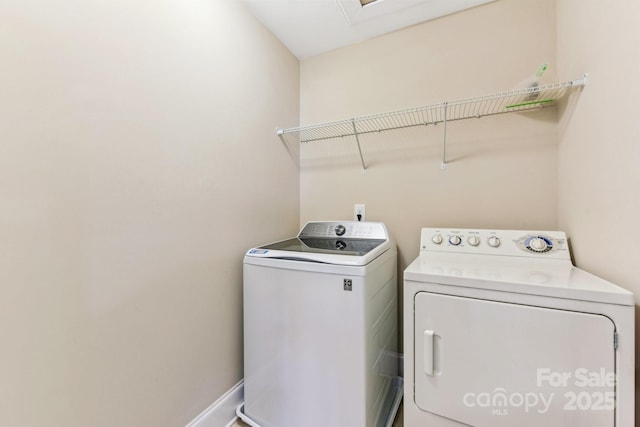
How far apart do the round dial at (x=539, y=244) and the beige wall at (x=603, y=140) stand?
10 centimetres

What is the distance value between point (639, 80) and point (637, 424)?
114cm

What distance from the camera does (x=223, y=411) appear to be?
136 cm

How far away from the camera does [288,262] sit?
125 centimetres

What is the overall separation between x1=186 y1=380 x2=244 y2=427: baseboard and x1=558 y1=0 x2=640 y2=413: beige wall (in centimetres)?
173

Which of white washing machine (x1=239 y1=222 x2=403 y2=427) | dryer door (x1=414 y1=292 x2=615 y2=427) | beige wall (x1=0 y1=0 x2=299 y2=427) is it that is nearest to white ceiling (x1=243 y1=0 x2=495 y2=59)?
beige wall (x1=0 y1=0 x2=299 y2=427)

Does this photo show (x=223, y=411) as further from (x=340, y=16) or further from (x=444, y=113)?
(x=340, y=16)

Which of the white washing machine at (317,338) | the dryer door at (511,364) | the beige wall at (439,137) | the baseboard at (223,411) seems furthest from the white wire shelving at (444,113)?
the baseboard at (223,411)

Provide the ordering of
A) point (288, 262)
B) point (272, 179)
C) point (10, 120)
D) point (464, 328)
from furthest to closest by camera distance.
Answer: point (272, 179) < point (288, 262) < point (464, 328) < point (10, 120)

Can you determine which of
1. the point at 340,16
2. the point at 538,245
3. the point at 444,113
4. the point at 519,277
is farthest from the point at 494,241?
the point at 340,16

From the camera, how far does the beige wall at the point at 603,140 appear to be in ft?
2.77

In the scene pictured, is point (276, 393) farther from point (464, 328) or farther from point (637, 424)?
point (637, 424)

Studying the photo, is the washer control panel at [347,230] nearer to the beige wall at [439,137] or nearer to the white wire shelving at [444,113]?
the beige wall at [439,137]

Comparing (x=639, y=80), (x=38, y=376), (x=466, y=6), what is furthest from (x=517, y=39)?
(x=38, y=376)

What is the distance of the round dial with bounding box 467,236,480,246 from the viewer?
139 cm
